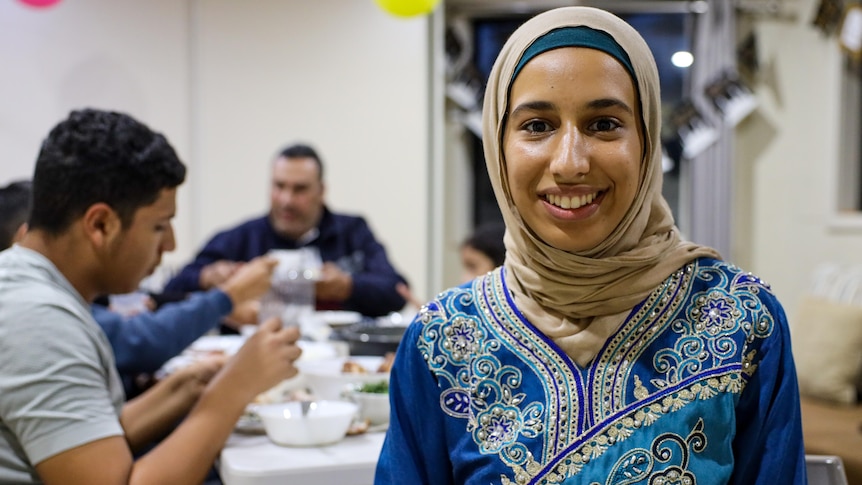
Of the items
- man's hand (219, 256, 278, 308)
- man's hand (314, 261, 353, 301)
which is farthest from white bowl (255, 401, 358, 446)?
man's hand (314, 261, 353, 301)

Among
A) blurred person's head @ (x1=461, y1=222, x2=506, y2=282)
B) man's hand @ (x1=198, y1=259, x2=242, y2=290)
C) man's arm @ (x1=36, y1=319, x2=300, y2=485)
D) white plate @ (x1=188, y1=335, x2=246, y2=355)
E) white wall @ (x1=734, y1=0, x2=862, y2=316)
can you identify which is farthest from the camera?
white wall @ (x1=734, y1=0, x2=862, y2=316)

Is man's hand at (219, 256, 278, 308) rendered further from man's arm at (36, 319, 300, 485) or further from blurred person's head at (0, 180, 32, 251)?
man's arm at (36, 319, 300, 485)

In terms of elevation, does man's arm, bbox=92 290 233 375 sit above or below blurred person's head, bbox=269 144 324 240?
below

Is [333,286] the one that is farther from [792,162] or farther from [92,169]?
[792,162]

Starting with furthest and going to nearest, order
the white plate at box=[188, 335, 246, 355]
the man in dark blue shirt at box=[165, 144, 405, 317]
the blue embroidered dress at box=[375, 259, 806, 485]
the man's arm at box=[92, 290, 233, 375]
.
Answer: the man in dark blue shirt at box=[165, 144, 405, 317] < the white plate at box=[188, 335, 246, 355] < the man's arm at box=[92, 290, 233, 375] < the blue embroidered dress at box=[375, 259, 806, 485]

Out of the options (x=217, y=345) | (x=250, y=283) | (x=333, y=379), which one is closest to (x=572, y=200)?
(x=333, y=379)

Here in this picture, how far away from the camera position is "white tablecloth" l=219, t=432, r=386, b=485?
1.27 m

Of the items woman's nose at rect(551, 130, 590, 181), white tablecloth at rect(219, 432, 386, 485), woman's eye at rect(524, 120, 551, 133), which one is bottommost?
white tablecloth at rect(219, 432, 386, 485)

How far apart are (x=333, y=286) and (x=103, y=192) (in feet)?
6.28

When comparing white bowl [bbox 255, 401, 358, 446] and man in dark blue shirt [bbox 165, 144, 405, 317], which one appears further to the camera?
man in dark blue shirt [bbox 165, 144, 405, 317]

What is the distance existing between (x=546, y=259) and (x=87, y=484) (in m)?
0.72

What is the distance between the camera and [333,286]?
3.35 meters

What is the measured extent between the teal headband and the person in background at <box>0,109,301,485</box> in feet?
2.45

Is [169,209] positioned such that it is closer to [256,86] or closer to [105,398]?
[105,398]
